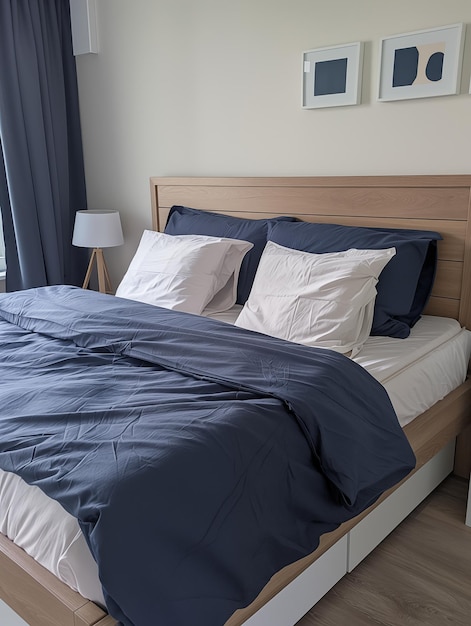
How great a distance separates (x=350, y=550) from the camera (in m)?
1.79

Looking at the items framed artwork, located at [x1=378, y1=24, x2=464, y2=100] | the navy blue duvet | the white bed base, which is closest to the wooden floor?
the white bed base

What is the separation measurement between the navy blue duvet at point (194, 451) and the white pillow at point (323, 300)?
28cm

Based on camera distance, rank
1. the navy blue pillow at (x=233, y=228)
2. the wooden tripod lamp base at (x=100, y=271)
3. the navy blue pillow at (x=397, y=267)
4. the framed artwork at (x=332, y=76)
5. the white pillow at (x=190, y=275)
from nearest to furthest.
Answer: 1. the navy blue pillow at (x=397, y=267)
2. the framed artwork at (x=332, y=76)
3. the white pillow at (x=190, y=275)
4. the navy blue pillow at (x=233, y=228)
5. the wooden tripod lamp base at (x=100, y=271)

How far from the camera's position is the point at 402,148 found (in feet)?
7.91

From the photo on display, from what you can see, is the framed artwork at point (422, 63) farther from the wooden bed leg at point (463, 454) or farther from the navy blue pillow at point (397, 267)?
the wooden bed leg at point (463, 454)

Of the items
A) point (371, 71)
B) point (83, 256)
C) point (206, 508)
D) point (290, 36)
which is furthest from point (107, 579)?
point (83, 256)

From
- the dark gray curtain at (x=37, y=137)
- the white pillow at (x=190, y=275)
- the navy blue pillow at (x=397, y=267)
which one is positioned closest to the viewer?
the navy blue pillow at (x=397, y=267)

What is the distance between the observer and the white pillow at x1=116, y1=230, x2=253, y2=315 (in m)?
2.56

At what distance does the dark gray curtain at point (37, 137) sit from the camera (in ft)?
11.1

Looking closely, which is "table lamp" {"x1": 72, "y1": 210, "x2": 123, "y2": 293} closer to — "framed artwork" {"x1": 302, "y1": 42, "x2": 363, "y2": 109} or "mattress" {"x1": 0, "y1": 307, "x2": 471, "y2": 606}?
"mattress" {"x1": 0, "y1": 307, "x2": 471, "y2": 606}

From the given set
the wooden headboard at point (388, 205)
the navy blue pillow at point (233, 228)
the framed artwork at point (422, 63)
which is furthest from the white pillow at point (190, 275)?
the framed artwork at point (422, 63)

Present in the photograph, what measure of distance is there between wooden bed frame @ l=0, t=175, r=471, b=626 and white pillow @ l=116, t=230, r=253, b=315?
0.36 meters

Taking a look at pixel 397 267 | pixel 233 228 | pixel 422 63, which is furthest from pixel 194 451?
pixel 422 63

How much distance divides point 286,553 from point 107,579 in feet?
1.55
